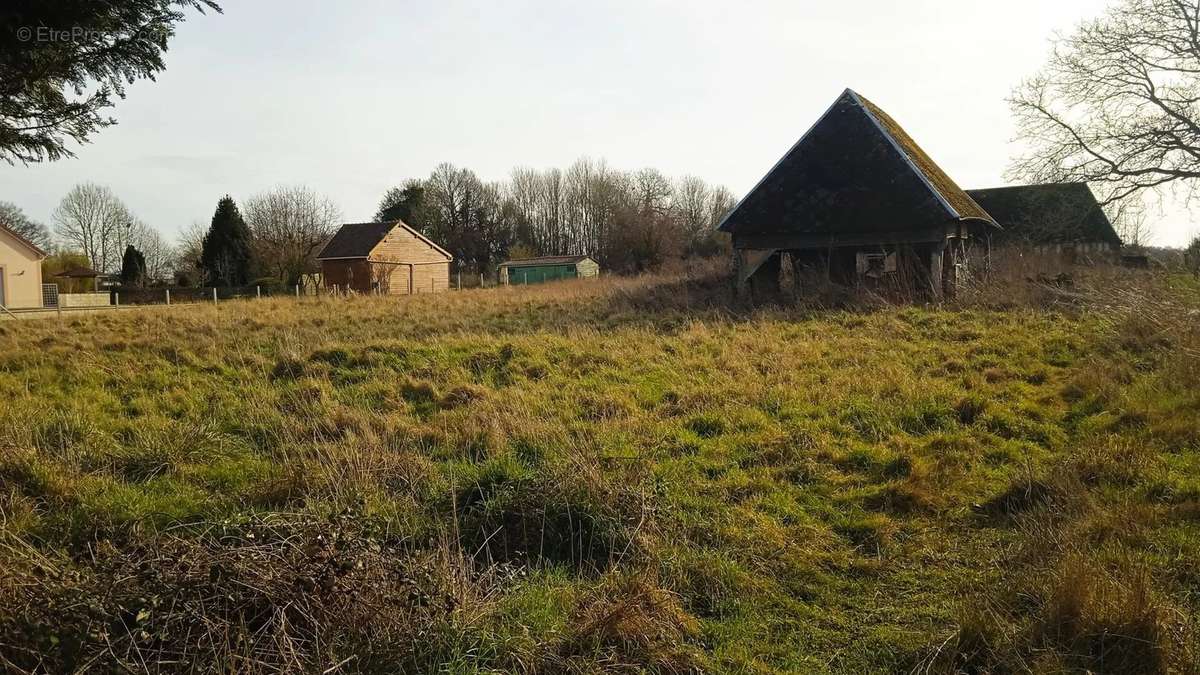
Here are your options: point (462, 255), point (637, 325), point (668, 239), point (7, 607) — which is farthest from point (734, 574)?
point (462, 255)

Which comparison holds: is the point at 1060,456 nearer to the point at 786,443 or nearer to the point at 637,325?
the point at 786,443

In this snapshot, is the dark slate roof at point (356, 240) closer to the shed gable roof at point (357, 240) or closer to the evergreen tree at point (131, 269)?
the shed gable roof at point (357, 240)

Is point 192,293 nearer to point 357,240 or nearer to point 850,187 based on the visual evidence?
point 357,240

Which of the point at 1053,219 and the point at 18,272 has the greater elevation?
the point at 1053,219

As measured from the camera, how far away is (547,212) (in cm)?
7594

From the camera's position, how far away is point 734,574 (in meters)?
4.30

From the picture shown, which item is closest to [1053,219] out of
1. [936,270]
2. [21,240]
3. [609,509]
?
[936,270]

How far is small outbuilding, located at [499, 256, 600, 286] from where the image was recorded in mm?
55978

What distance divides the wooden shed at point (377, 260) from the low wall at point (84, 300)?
1345 centimetres

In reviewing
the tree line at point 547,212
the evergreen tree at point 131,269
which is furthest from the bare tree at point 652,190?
the evergreen tree at point 131,269

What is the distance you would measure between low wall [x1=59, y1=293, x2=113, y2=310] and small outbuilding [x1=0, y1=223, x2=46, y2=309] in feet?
4.36

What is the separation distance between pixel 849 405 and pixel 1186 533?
3.68m

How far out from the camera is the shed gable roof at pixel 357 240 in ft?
141

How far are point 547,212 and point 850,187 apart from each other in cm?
5797
